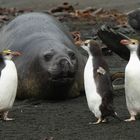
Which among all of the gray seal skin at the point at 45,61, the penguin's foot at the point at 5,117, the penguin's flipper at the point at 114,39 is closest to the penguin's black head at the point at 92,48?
the penguin's foot at the point at 5,117

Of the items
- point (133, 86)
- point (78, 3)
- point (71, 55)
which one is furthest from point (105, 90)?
point (78, 3)

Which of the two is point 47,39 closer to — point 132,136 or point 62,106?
point 62,106

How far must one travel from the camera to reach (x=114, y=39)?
1097 centimetres

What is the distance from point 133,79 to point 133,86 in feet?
0.32

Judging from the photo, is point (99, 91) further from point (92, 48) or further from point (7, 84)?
point (7, 84)

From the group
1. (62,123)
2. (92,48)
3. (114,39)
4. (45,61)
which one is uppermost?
(92,48)

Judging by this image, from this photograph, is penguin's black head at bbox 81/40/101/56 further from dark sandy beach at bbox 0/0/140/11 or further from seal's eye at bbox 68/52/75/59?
dark sandy beach at bbox 0/0/140/11

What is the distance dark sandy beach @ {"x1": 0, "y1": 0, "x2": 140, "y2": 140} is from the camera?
287 inches

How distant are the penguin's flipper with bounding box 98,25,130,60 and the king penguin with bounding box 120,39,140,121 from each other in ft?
9.10

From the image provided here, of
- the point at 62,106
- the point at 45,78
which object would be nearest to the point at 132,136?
the point at 62,106

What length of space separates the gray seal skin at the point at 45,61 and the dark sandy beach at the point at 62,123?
0.21 meters

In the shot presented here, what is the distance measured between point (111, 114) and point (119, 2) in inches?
640

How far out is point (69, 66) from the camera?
32.6 feet

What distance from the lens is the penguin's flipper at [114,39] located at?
1093 centimetres
